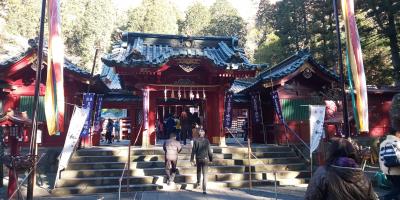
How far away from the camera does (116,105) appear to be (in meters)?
17.4

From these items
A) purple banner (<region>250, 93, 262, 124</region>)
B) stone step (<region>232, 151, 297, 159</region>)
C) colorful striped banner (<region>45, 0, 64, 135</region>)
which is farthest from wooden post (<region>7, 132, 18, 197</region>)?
purple banner (<region>250, 93, 262, 124</region>)

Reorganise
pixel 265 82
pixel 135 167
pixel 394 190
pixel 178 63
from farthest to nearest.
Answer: pixel 265 82, pixel 178 63, pixel 135 167, pixel 394 190

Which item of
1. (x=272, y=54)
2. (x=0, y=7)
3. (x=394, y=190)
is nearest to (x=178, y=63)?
(x=394, y=190)

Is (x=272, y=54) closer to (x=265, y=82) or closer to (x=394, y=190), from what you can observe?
(x=265, y=82)

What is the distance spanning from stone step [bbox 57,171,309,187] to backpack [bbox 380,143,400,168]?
5.82m

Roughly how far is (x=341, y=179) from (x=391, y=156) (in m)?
4.04

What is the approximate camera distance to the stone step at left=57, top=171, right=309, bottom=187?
11.1 metres

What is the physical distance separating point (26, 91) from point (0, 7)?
2765 cm

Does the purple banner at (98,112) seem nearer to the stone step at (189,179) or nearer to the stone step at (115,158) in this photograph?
the stone step at (115,158)

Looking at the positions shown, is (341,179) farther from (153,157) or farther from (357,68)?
(153,157)

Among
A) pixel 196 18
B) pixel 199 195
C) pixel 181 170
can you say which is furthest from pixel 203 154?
pixel 196 18

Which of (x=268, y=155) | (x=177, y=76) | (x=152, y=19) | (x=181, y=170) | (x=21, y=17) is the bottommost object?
(x=181, y=170)

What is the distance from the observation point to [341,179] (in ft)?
9.91

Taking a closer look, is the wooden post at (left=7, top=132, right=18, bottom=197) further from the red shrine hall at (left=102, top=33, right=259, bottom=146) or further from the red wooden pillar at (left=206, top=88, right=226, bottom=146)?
the red wooden pillar at (left=206, top=88, right=226, bottom=146)
